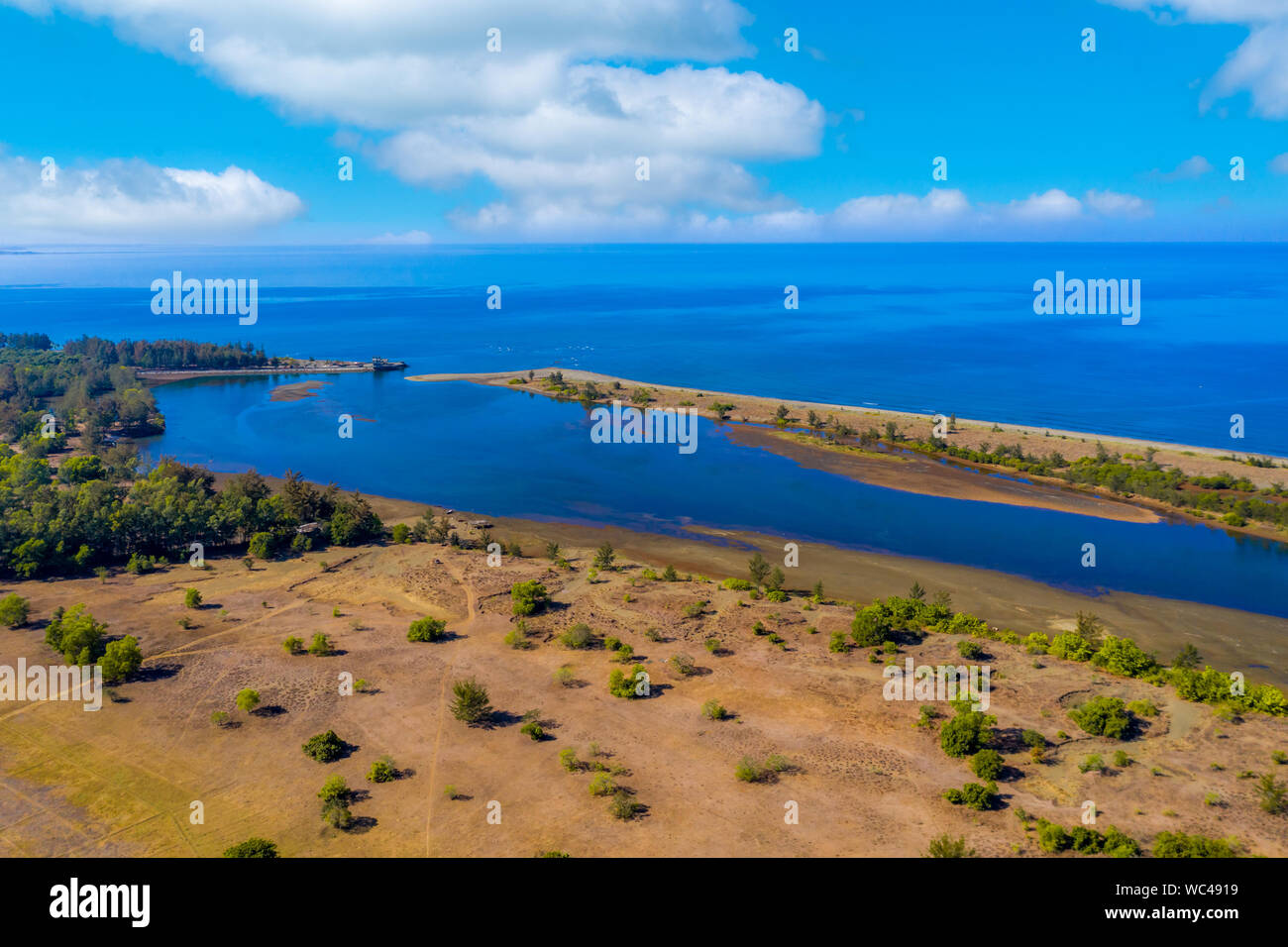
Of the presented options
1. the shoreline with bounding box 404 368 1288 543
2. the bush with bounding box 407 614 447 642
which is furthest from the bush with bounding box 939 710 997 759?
the shoreline with bounding box 404 368 1288 543

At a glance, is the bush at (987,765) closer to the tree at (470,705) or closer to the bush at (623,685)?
the bush at (623,685)

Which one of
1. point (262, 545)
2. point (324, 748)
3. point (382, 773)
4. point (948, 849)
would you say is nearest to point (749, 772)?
point (948, 849)

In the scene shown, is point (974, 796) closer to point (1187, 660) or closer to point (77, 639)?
point (1187, 660)

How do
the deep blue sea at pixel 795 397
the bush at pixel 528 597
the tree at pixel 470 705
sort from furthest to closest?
the deep blue sea at pixel 795 397
the bush at pixel 528 597
the tree at pixel 470 705

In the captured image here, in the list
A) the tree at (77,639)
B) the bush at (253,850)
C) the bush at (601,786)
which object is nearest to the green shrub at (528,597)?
the bush at (601,786)

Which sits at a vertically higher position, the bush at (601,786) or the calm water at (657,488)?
the calm water at (657,488)

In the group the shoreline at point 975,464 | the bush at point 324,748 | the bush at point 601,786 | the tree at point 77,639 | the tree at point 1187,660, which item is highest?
the shoreline at point 975,464

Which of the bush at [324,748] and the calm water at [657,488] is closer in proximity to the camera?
the bush at [324,748]
